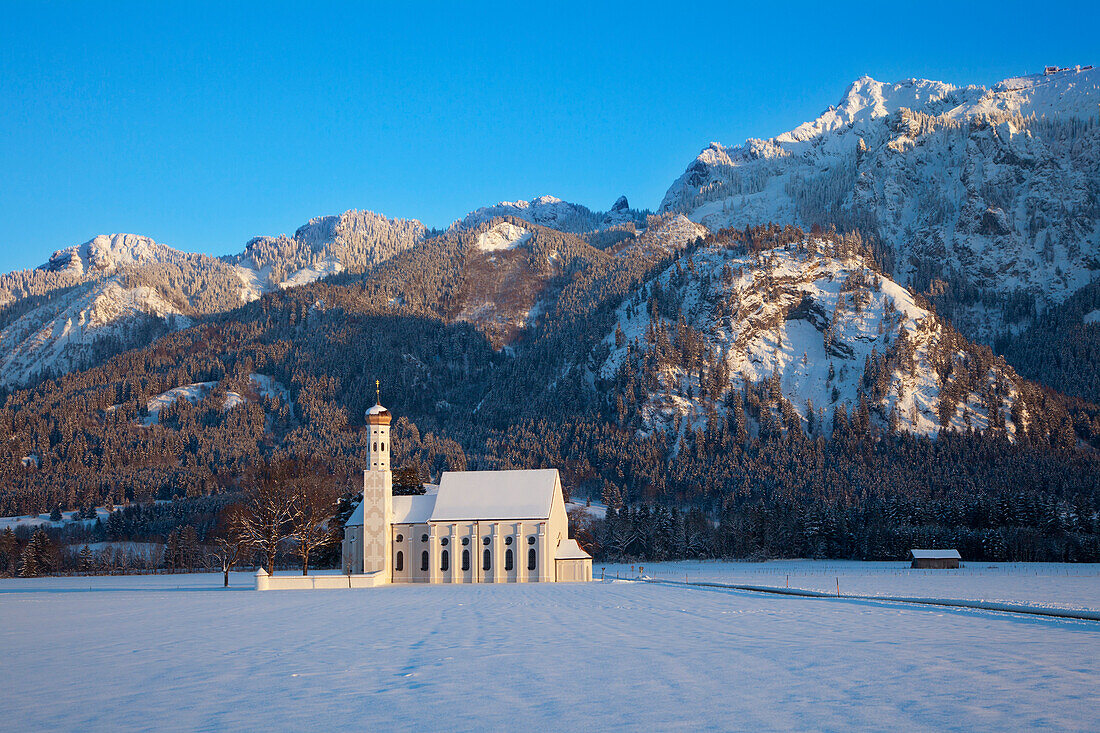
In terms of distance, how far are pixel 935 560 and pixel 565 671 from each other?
93054 millimetres

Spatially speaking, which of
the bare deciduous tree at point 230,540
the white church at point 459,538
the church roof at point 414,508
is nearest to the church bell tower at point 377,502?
the white church at point 459,538

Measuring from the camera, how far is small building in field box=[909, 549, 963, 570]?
103062 millimetres

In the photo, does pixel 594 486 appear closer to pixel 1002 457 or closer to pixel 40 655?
pixel 1002 457

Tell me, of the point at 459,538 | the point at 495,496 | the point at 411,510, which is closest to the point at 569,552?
the point at 495,496

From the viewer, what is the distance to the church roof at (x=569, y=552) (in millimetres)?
86500

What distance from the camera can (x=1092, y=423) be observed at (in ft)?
623

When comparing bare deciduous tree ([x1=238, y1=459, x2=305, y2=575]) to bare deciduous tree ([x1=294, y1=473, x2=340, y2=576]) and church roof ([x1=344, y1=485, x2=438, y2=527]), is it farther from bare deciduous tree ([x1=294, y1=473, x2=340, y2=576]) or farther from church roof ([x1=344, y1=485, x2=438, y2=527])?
church roof ([x1=344, y1=485, x2=438, y2=527])

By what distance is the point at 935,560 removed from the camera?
104000 mm

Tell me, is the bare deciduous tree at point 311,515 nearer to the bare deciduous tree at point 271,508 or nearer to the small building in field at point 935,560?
the bare deciduous tree at point 271,508

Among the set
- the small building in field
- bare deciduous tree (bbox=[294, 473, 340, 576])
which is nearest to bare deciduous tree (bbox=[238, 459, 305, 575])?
bare deciduous tree (bbox=[294, 473, 340, 576])

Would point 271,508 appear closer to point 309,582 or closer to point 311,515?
point 311,515

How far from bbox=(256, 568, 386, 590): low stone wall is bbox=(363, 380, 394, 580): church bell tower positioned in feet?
16.5

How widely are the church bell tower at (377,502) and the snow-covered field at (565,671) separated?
41.8 meters

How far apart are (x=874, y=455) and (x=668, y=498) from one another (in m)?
42.3
